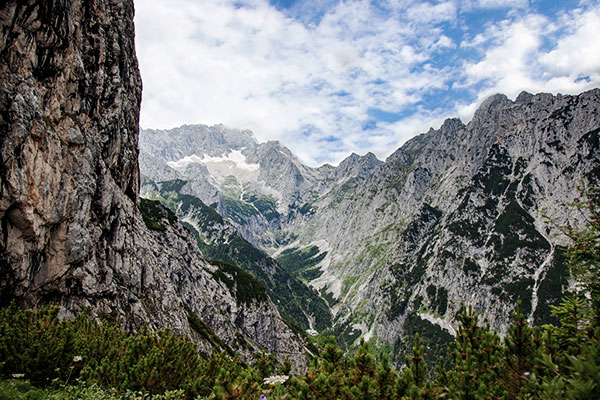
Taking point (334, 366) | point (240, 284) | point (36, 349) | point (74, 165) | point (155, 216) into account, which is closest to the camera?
point (334, 366)

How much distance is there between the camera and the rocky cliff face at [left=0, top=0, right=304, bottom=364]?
2892cm

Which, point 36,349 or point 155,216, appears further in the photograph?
point 155,216

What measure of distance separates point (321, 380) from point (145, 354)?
8.43 meters

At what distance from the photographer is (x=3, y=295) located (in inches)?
1131

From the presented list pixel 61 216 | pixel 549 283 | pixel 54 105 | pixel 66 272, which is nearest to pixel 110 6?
pixel 54 105

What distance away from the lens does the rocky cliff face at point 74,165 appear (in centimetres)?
2892

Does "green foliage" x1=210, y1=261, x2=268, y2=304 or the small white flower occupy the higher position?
the small white flower

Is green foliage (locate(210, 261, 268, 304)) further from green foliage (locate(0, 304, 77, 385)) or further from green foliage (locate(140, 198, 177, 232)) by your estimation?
green foliage (locate(0, 304, 77, 385))

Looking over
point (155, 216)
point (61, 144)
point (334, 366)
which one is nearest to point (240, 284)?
point (155, 216)

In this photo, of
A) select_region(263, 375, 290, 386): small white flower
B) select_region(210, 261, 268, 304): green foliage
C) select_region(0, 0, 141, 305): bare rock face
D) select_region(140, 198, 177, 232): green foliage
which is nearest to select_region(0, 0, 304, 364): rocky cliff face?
select_region(0, 0, 141, 305): bare rock face

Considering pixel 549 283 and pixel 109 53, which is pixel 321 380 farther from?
pixel 549 283

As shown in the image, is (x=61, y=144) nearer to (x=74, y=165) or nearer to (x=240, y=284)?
(x=74, y=165)

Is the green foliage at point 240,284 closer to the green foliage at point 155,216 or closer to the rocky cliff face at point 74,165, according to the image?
the green foliage at point 155,216

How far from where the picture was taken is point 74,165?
38.3 metres
